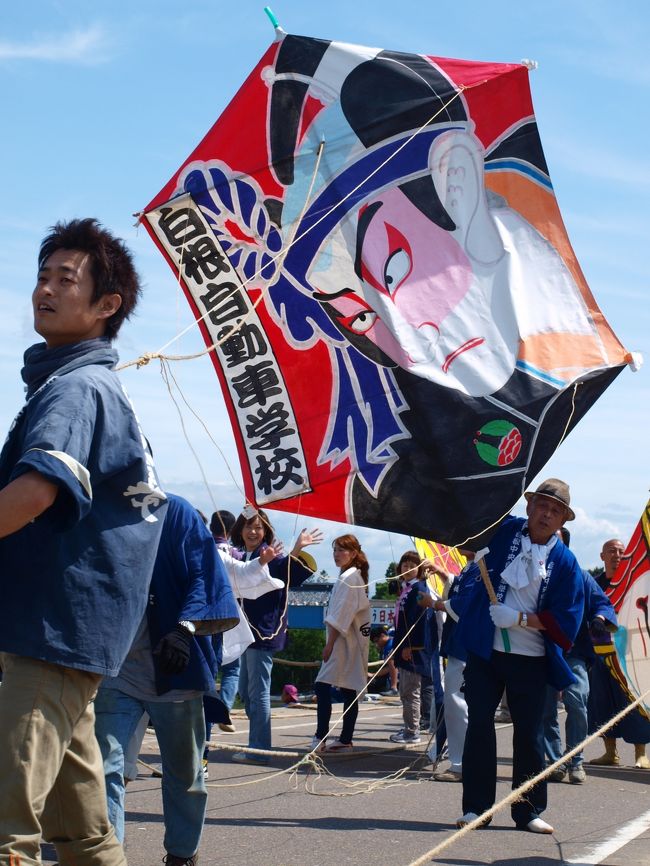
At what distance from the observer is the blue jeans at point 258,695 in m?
9.70

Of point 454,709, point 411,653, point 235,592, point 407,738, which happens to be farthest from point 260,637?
point 407,738

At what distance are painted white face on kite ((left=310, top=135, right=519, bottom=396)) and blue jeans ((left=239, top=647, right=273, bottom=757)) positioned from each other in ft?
11.3

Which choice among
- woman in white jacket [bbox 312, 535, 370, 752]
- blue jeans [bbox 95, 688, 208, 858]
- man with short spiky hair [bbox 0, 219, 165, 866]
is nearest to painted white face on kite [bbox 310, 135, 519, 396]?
blue jeans [bbox 95, 688, 208, 858]

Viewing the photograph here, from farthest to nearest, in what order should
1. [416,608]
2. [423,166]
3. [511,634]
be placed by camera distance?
[416,608] → [423,166] → [511,634]

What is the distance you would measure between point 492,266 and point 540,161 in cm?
75

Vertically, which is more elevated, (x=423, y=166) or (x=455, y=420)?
(x=423, y=166)

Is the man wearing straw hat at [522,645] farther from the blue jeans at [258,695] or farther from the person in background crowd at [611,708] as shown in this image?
the person in background crowd at [611,708]

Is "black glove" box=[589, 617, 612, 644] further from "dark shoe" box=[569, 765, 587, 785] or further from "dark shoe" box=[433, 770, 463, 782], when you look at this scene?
"dark shoe" box=[433, 770, 463, 782]

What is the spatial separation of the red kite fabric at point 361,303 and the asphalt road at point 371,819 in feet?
5.62

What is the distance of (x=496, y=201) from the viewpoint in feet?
24.8

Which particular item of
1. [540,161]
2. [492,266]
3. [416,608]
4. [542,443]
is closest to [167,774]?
[542,443]

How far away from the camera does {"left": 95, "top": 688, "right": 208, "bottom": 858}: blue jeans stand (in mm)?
5094

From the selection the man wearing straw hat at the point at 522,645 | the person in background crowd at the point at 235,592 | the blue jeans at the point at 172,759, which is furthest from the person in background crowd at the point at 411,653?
the blue jeans at the point at 172,759

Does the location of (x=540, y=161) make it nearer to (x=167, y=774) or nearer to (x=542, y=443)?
(x=542, y=443)
